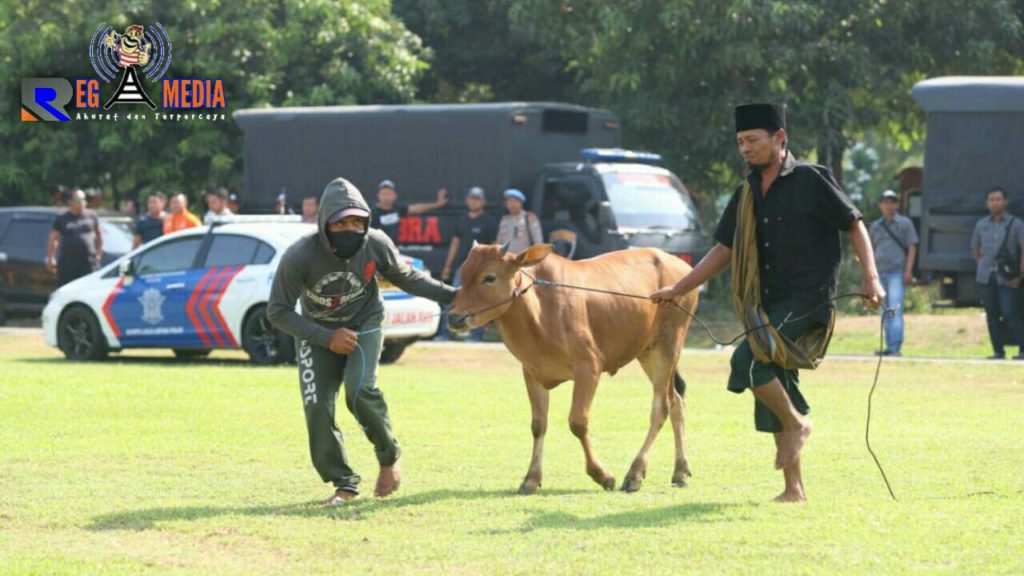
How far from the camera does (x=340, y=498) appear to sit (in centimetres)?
1000

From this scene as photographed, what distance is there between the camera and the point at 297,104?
3231cm

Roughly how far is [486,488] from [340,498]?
1.05m

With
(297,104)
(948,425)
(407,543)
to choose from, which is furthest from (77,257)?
(407,543)

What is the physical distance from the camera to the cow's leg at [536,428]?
34.4 feet

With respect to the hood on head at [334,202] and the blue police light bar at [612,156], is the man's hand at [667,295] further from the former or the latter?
the blue police light bar at [612,156]

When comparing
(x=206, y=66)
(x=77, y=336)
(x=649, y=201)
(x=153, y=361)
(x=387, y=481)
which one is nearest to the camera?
(x=387, y=481)

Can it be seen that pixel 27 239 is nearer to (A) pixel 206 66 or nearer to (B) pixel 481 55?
(A) pixel 206 66

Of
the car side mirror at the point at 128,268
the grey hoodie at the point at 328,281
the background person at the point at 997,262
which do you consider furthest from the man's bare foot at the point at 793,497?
the car side mirror at the point at 128,268

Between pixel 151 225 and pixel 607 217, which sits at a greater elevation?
pixel 607 217

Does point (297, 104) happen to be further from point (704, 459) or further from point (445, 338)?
point (704, 459)

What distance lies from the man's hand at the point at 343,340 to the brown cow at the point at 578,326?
66 cm

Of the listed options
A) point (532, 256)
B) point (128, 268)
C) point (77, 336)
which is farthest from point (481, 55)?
point (532, 256)

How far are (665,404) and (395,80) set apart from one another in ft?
72.6

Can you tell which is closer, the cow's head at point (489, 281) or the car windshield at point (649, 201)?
the cow's head at point (489, 281)
